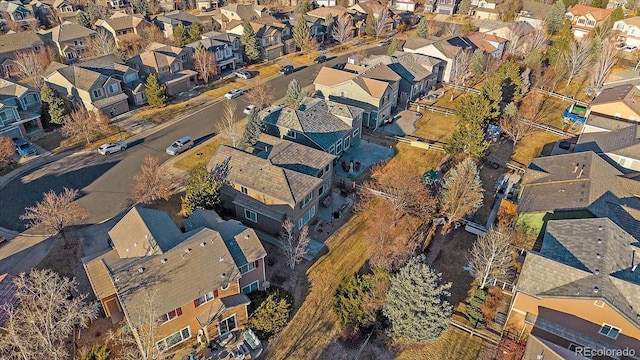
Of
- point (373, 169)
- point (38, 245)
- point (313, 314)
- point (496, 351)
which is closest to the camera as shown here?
point (496, 351)

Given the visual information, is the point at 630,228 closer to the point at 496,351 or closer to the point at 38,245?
the point at 496,351

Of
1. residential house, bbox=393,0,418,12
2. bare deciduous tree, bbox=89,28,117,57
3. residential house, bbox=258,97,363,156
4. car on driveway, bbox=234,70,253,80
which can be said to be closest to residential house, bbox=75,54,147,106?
bare deciduous tree, bbox=89,28,117,57

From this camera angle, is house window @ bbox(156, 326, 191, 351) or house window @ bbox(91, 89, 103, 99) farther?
house window @ bbox(91, 89, 103, 99)

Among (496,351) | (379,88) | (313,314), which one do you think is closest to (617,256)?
(496,351)

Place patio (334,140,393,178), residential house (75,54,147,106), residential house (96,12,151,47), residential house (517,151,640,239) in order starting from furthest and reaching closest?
residential house (96,12,151,47) < residential house (75,54,147,106) < patio (334,140,393,178) < residential house (517,151,640,239)

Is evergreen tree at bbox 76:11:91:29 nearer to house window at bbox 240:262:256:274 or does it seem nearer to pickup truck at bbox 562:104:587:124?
house window at bbox 240:262:256:274


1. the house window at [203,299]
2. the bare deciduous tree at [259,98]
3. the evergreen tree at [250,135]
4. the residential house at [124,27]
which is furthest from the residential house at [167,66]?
the house window at [203,299]
